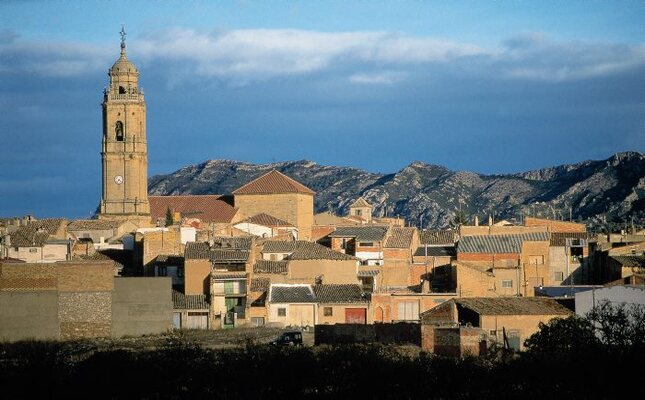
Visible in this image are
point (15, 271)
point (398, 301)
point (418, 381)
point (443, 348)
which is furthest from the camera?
point (398, 301)

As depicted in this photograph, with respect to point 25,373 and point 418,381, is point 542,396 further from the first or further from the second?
point 25,373

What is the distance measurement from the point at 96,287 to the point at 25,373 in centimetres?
2004

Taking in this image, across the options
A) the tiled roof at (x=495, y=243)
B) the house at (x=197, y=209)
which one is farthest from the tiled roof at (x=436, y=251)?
the house at (x=197, y=209)

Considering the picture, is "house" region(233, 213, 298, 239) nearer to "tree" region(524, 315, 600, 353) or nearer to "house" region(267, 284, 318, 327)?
"house" region(267, 284, 318, 327)

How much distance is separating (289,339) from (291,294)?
11.3 m

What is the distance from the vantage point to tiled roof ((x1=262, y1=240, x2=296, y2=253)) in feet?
241

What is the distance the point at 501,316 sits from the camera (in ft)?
184

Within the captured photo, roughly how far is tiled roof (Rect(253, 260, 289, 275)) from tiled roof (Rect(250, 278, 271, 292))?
153 cm

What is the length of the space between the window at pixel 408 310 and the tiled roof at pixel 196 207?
32.4m

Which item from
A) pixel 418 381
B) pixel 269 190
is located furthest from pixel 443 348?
pixel 269 190

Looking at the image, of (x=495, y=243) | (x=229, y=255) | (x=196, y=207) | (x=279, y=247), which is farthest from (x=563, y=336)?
(x=196, y=207)

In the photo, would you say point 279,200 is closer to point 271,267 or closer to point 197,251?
point 271,267

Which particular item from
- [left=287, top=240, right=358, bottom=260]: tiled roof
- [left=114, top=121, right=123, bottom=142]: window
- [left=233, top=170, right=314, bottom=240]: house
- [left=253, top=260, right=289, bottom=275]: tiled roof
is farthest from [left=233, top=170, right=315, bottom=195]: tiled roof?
[left=253, top=260, right=289, bottom=275]: tiled roof

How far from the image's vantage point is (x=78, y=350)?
2009 inches
